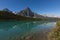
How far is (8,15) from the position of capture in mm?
51000

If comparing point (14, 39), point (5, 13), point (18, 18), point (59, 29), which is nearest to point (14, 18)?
point (18, 18)

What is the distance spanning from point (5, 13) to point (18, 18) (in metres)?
7.22

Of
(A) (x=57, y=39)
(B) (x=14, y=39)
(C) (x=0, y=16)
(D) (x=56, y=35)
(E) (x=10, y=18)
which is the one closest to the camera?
(A) (x=57, y=39)

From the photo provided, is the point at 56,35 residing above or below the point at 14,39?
above

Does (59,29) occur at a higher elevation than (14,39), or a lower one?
higher

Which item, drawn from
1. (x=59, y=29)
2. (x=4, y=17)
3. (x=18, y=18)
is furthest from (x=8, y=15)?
(x=59, y=29)

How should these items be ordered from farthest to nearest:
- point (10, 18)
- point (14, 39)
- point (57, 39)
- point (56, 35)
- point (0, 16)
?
point (10, 18), point (0, 16), point (14, 39), point (56, 35), point (57, 39)

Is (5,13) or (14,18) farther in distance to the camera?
(14,18)

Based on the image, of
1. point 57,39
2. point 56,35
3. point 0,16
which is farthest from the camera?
point 0,16

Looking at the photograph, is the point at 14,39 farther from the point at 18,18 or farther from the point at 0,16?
the point at 18,18

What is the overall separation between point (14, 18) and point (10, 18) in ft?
8.81

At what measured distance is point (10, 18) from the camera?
174 ft

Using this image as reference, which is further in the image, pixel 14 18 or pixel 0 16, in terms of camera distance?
pixel 14 18

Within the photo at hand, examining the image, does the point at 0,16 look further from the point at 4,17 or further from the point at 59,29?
the point at 59,29
